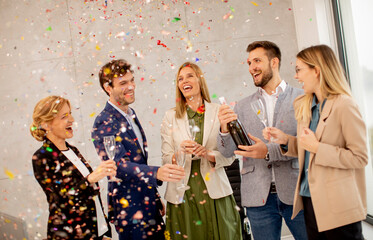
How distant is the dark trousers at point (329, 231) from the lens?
154cm

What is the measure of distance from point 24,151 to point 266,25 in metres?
2.79

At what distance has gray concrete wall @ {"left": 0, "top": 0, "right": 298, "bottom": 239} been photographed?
10.9ft

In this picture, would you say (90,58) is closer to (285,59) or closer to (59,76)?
(59,76)

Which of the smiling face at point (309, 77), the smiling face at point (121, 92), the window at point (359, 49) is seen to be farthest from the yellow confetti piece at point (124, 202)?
the window at point (359, 49)

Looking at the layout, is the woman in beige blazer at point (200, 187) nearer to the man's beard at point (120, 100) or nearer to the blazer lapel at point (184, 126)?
the blazer lapel at point (184, 126)

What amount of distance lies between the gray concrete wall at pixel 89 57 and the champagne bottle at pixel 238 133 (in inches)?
59.7

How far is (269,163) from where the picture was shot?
6.64 feet

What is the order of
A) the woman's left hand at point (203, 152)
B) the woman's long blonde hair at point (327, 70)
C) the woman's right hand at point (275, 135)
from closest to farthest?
the woman's long blonde hair at point (327, 70) → the woman's right hand at point (275, 135) → the woman's left hand at point (203, 152)

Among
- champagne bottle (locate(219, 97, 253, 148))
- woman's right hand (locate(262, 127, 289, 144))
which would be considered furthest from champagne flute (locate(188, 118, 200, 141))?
woman's right hand (locate(262, 127, 289, 144))

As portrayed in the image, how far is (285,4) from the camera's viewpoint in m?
3.56

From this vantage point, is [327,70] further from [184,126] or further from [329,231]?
[184,126]

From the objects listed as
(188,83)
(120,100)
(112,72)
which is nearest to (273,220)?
(188,83)

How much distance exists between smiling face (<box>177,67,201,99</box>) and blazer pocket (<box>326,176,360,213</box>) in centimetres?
107

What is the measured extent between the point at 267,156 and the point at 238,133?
0.21m
